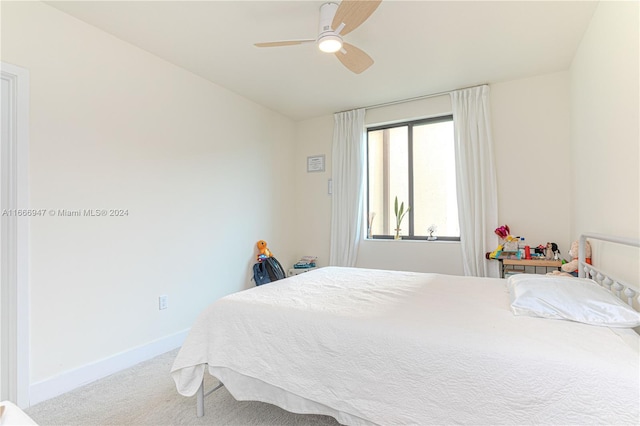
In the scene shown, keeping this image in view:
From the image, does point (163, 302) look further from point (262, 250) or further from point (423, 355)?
point (423, 355)

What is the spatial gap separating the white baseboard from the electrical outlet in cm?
27

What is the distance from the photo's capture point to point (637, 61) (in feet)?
4.89

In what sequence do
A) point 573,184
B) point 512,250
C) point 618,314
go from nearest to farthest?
point 618,314 → point 573,184 → point 512,250

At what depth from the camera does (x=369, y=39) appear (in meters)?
2.45

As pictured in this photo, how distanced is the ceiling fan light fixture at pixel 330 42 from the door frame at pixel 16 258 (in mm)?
1858

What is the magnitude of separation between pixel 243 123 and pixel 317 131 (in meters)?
1.09

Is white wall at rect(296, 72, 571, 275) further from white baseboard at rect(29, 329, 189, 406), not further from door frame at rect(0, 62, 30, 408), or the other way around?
door frame at rect(0, 62, 30, 408)

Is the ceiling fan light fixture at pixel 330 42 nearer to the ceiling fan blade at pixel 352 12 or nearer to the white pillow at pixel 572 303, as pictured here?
the ceiling fan blade at pixel 352 12

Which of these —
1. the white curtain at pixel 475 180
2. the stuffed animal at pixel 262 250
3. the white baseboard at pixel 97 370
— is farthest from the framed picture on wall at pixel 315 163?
the white baseboard at pixel 97 370

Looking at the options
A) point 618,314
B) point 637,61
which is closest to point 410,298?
point 618,314

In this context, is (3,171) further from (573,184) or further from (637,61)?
(573,184)

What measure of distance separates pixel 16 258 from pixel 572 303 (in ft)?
9.68

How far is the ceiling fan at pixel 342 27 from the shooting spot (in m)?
1.71

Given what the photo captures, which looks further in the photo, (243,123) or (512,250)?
(243,123)
